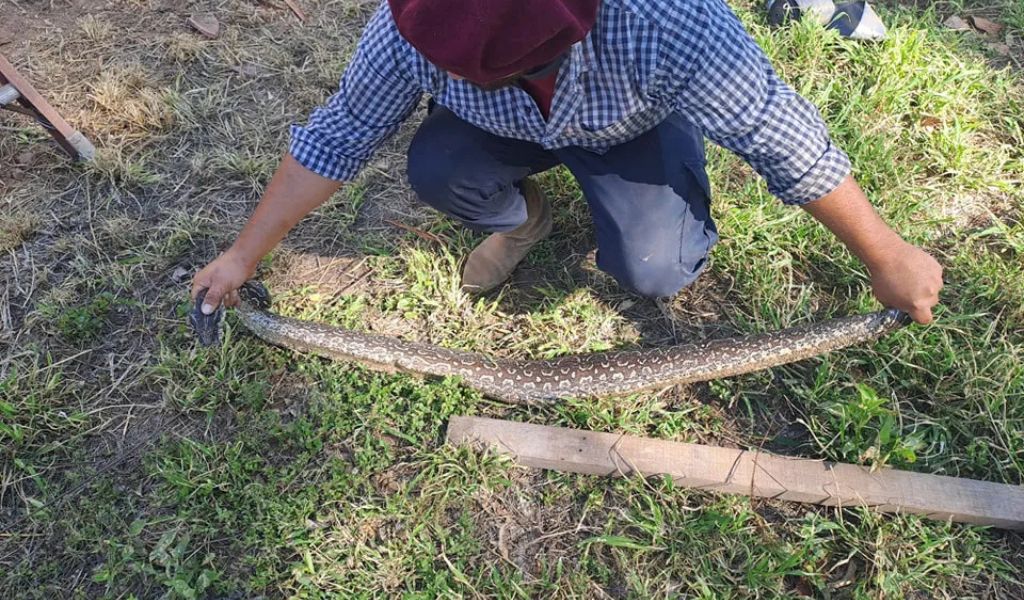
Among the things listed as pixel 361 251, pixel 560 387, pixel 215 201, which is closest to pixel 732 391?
pixel 560 387

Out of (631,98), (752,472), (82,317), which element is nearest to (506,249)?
(631,98)

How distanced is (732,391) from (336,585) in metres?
1.77

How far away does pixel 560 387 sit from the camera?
119 inches

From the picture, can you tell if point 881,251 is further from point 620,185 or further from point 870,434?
point 620,185

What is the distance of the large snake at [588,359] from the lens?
9.85 ft

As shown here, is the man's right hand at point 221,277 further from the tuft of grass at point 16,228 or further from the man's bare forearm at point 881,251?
the man's bare forearm at point 881,251

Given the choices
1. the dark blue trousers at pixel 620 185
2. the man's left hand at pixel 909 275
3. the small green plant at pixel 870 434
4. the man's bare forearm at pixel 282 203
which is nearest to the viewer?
the man's left hand at pixel 909 275

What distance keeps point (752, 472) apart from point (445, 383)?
128cm

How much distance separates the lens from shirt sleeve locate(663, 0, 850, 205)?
6.85ft

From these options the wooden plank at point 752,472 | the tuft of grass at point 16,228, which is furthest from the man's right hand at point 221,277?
the tuft of grass at point 16,228

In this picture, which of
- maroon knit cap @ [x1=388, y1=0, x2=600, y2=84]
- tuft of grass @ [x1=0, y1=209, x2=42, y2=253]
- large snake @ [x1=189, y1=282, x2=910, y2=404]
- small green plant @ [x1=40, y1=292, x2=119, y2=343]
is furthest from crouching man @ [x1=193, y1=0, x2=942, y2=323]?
tuft of grass @ [x1=0, y1=209, x2=42, y2=253]

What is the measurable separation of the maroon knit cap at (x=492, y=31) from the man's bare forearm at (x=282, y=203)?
91 cm

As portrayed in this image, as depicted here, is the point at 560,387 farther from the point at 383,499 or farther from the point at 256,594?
the point at 256,594

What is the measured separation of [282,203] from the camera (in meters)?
2.64
